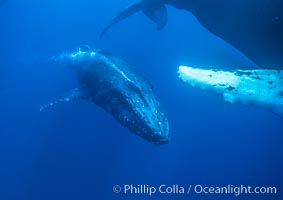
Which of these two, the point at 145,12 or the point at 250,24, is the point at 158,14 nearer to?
the point at 145,12

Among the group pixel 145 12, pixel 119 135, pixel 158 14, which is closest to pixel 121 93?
pixel 145 12

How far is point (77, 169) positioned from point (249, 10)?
11159mm

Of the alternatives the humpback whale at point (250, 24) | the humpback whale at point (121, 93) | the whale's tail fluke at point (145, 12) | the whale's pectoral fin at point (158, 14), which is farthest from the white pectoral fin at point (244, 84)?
the whale's pectoral fin at point (158, 14)

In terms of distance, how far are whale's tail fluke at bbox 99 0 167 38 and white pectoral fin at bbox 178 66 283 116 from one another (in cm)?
341

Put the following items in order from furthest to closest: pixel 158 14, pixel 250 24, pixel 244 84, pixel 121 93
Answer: pixel 158 14
pixel 121 93
pixel 250 24
pixel 244 84

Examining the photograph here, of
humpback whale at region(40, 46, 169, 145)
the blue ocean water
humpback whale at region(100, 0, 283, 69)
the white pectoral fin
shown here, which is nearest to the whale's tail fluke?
humpback whale at region(40, 46, 169, 145)

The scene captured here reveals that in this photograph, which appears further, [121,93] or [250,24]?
[121,93]

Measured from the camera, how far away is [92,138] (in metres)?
15.0

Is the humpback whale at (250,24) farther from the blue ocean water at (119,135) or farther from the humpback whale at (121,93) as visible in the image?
the blue ocean water at (119,135)

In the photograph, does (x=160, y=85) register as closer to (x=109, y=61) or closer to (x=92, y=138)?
(x=92, y=138)

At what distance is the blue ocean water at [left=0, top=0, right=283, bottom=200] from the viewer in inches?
595

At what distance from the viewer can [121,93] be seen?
6953mm

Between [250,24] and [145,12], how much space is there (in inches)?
145

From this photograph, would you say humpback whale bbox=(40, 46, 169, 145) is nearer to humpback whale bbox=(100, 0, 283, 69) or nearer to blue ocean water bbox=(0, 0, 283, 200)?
humpback whale bbox=(100, 0, 283, 69)
